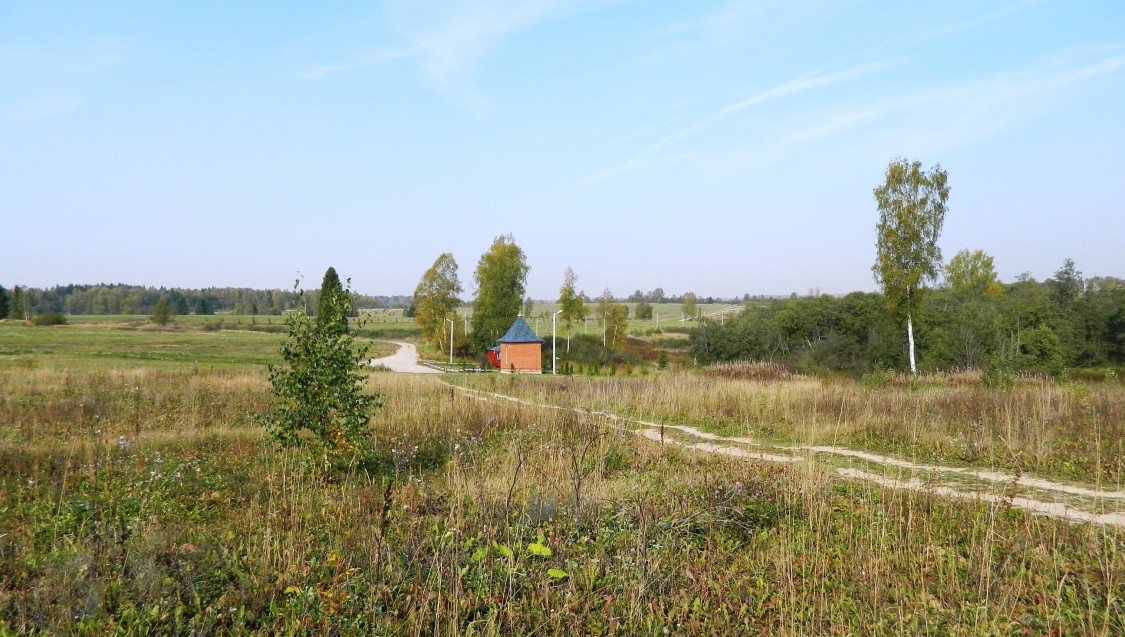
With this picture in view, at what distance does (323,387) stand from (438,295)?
40.1 meters

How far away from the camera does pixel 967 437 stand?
1069 cm

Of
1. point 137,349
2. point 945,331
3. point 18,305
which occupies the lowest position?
point 137,349

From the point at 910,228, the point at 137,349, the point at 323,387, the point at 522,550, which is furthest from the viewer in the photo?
the point at 137,349

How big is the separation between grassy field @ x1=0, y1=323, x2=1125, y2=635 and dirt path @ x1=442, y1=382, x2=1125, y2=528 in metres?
0.47

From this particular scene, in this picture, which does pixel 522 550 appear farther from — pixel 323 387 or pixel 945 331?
pixel 945 331

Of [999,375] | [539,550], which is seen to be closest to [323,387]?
[539,550]

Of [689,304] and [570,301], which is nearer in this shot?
[570,301]

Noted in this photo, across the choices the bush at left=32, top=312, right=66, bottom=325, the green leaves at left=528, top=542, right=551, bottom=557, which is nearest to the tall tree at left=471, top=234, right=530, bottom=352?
the green leaves at left=528, top=542, right=551, bottom=557

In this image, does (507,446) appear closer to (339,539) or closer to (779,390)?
(339,539)

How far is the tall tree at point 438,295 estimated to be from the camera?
47250mm

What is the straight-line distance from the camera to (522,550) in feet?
16.5

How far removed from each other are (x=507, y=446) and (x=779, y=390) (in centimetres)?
927

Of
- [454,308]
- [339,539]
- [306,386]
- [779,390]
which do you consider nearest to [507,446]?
[306,386]

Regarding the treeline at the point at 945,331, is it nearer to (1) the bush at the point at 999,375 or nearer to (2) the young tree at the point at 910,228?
(2) the young tree at the point at 910,228
